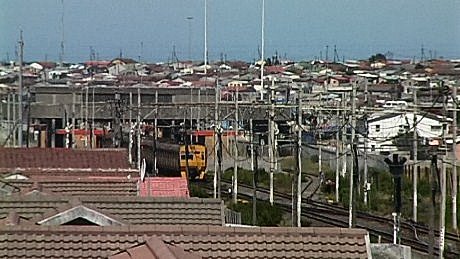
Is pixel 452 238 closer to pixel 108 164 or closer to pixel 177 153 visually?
pixel 108 164

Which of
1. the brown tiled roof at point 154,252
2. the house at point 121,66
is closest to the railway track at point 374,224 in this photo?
the brown tiled roof at point 154,252

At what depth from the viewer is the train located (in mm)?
18594

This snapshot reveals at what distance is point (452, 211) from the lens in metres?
12.2

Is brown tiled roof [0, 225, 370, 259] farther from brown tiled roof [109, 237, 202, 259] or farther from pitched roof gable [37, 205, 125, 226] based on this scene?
pitched roof gable [37, 205, 125, 226]

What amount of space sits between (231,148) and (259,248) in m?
17.1

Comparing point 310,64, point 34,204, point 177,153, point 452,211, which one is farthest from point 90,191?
point 310,64

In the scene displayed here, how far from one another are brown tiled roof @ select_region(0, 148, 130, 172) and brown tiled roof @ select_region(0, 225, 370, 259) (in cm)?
661

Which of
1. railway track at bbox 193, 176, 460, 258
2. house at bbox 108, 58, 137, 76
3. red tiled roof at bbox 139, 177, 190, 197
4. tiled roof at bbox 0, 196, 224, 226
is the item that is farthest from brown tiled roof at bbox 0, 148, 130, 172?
house at bbox 108, 58, 137, 76

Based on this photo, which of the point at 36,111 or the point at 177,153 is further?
the point at 36,111

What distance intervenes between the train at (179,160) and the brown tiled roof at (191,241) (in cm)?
1347

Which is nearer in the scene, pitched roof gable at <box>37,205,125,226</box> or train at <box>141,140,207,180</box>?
pitched roof gable at <box>37,205,125,226</box>

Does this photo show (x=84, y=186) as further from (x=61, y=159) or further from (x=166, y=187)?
(x=61, y=159)

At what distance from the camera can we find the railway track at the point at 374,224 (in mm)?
10531

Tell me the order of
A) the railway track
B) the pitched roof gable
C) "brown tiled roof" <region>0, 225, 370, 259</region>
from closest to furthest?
1. "brown tiled roof" <region>0, 225, 370, 259</region>
2. the pitched roof gable
3. the railway track
